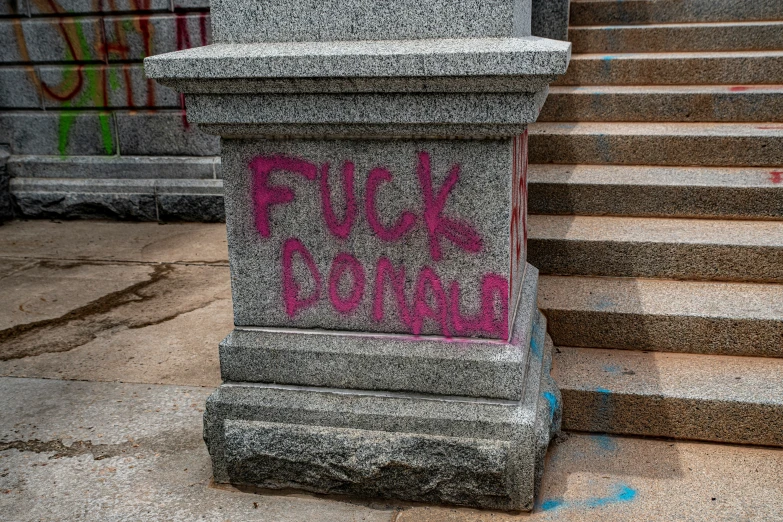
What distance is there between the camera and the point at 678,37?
539 cm

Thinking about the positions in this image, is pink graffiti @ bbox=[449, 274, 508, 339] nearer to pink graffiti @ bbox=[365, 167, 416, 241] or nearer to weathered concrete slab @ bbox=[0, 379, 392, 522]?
pink graffiti @ bbox=[365, 167, 416, 241]

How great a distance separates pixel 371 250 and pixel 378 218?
12cm

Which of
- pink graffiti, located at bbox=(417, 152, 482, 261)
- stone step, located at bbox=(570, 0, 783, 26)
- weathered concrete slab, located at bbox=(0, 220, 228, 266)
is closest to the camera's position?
pink graffiti, located at bbox=(417, 152, 482, 261)

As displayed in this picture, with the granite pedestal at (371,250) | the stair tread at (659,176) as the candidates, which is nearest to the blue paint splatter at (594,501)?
the granite pedestal at (371,250)

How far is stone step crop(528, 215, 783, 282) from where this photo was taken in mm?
3764

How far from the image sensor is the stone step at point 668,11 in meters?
5.46

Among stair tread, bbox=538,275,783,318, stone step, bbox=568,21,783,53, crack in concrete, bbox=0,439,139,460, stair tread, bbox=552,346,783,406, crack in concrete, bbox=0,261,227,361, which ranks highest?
stone step, bbox=568,21,783,53

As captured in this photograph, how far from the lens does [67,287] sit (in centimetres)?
537

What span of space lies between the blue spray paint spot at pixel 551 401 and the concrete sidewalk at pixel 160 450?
21 centimetres

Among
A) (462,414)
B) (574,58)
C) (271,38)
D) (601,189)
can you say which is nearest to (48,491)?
(462,414)

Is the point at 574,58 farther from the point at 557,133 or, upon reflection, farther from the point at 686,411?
the point at 686,411

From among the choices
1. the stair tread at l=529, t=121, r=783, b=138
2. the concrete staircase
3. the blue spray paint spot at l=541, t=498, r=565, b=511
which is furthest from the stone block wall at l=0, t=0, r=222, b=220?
the blue spray paint spot at l=541, t=498, r=565, b=511

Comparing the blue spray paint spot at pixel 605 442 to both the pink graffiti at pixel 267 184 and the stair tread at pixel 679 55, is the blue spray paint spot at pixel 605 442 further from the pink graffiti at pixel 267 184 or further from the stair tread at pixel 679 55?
the stair tread at pixel 679 55

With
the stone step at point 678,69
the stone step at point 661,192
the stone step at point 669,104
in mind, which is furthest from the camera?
the stone step at point 678,69
